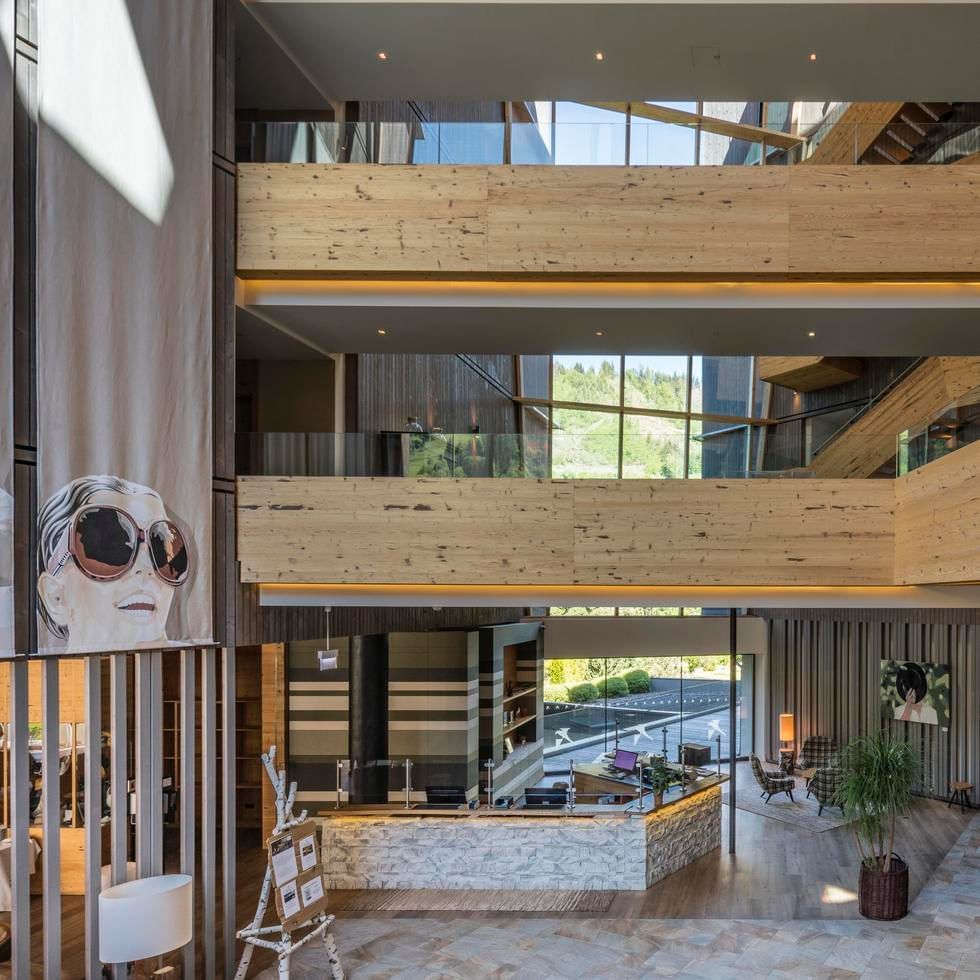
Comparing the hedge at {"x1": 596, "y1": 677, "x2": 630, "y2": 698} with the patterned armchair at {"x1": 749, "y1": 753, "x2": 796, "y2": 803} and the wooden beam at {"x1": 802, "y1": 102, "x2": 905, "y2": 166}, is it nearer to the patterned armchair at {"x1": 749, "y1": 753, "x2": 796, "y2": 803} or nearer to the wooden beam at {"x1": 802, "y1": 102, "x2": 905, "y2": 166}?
the patterned armchair at {"x1": 749, "y1": 753, "x2": 796, "y2": 803}

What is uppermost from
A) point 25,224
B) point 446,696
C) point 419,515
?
point 25,224

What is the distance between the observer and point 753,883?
9727mm

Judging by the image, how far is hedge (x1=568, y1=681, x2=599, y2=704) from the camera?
16047mm

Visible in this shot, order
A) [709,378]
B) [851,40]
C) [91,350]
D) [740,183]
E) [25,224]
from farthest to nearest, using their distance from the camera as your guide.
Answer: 1. [709,378]
2. [851,40]
3. [740,183]
4. [91,350]
5. [25,224]

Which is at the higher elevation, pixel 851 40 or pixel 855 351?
pixel 851 40

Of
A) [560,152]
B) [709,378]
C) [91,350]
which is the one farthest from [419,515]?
[709,378]

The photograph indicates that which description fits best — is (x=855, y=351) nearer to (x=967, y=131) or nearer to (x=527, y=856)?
(x=967, y=131)

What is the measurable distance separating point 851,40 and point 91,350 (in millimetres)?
7504

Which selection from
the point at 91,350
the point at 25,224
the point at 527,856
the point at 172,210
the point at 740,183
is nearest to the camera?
the point at 25,224

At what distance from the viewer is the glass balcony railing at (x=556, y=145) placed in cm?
813

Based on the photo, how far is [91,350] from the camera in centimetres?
630

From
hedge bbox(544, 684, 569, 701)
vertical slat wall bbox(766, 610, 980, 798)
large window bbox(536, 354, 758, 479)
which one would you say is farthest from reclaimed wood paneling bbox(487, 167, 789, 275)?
hedge bbox(544, 684, 569, 701)

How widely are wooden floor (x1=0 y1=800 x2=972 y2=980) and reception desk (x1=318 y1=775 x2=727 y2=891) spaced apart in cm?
30

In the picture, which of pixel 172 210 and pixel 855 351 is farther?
pixel 855 351
